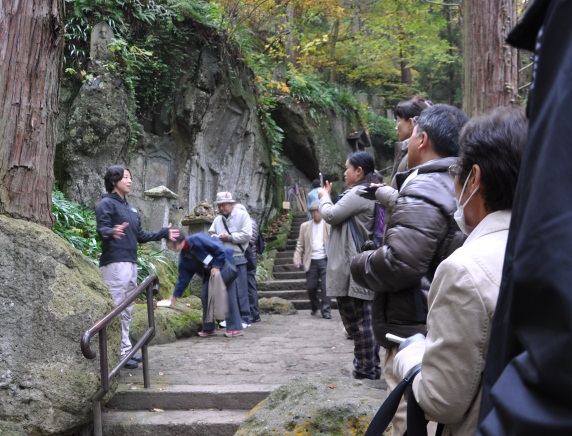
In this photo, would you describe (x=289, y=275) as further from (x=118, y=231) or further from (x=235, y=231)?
(x=118, y=231)

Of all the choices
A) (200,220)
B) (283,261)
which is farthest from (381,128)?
(200,220)

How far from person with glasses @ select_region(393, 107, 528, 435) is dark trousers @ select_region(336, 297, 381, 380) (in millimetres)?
3520

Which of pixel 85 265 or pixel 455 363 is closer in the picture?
pixel 455 363

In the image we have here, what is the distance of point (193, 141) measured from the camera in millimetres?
16438

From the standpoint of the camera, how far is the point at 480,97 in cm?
557

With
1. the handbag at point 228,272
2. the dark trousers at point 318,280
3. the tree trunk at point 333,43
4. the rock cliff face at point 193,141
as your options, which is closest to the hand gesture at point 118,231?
the handbag at point 228,272

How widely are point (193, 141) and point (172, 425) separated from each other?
11986mm

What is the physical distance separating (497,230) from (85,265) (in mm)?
4341

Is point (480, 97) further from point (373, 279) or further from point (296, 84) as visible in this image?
point (296, 84)

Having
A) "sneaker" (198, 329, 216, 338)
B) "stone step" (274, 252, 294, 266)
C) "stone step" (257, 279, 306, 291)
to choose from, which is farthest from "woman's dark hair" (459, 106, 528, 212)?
"stone step" (274, 252, 294, 266)

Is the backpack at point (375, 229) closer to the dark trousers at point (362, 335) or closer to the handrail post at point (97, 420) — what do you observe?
the dark trousers at point (362, 335)

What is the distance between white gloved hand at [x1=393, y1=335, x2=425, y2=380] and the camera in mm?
1916

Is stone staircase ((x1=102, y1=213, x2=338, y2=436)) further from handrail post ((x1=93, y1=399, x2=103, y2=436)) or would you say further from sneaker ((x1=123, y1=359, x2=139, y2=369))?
handrail post ((x1=93, y1=399, x2=103, y2=436))

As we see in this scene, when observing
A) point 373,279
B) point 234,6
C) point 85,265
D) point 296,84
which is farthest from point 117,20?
point 373,279
